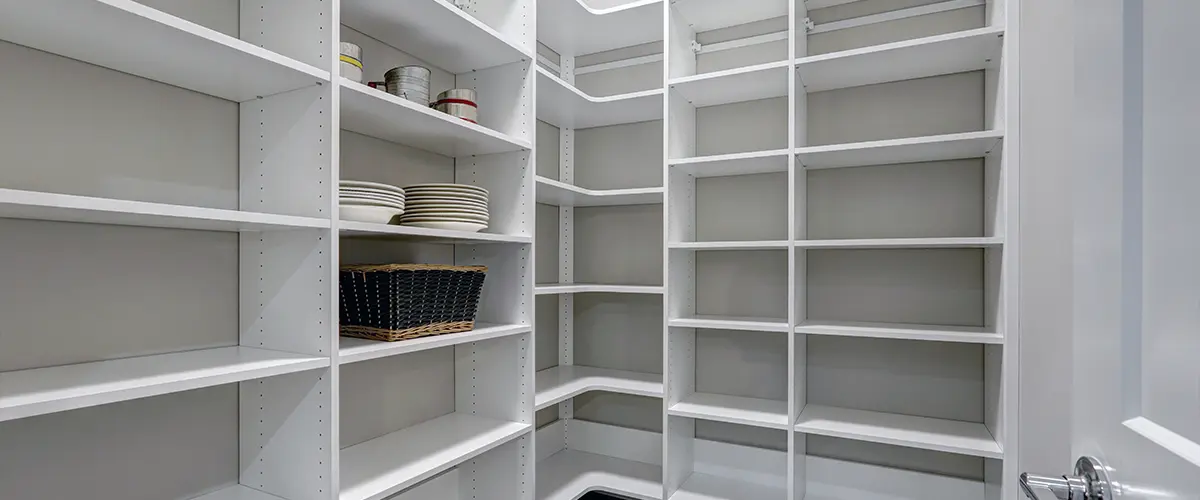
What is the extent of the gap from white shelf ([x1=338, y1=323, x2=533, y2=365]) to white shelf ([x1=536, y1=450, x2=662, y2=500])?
0.78 meters

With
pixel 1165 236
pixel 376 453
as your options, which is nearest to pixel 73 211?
pixel 376 453

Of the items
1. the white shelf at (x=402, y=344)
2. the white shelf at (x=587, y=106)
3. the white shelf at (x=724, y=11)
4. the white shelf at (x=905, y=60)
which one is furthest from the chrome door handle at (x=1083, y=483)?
the white shelf at (x=724, y=11)

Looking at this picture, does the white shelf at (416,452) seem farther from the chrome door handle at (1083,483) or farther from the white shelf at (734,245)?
the chrome door handle at (1083,483)

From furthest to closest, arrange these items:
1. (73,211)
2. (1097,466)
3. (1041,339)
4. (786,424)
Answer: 1. (786,424)
2. (1041,339)
3. (73,211)
4. (1097,466)

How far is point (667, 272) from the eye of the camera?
2.19 m

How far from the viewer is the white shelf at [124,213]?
0.82m

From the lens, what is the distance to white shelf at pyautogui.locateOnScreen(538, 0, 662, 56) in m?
2.20

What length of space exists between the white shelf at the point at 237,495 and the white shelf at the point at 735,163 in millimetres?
1603

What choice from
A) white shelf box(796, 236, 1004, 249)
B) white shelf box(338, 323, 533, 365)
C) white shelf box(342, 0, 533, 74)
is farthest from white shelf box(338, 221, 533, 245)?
white shelf box(796, 236, 1004, 249)

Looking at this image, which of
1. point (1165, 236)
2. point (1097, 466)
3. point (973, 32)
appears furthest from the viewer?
point (973, 32)

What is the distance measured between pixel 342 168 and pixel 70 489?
35.1 inches

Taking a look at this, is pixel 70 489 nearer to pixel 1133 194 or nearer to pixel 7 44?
pixel 7 44

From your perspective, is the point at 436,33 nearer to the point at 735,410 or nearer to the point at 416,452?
the point at 416,452

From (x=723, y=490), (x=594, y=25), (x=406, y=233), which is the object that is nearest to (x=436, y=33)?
(x=406, y=233)
